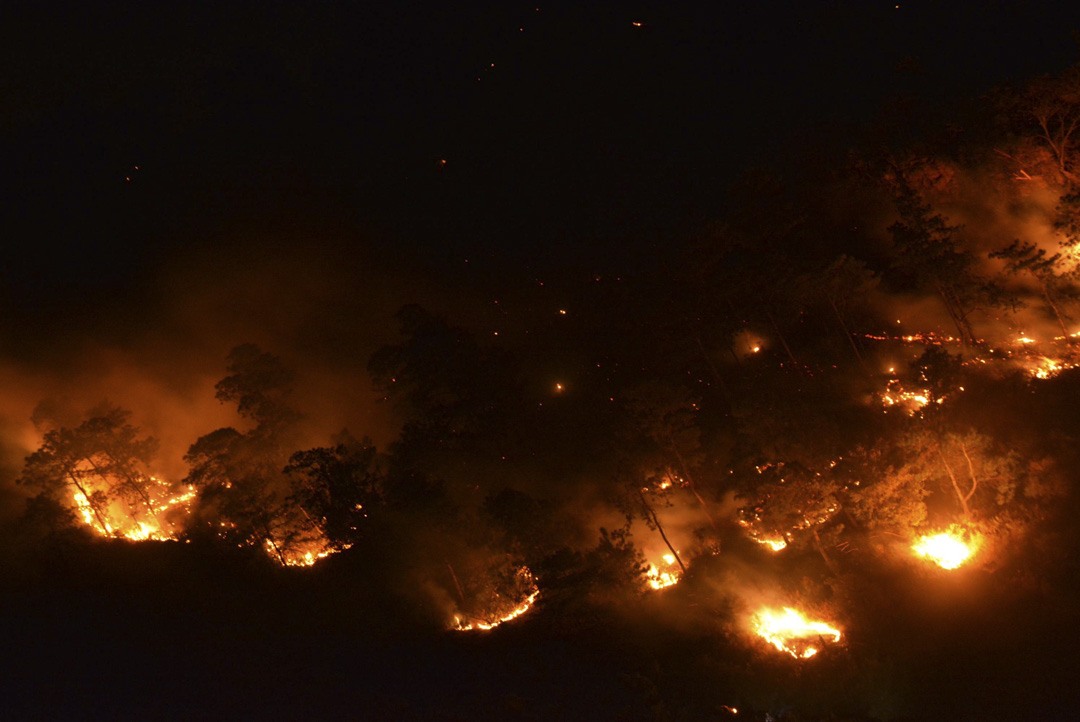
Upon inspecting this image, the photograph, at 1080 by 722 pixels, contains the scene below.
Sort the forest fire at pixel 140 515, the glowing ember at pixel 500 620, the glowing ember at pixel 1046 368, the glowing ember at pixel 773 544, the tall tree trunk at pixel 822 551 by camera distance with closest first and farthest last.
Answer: the tall tree trunk at pixel 822 551, the glowing ember at pixel 1046 368, the glowing ember at pixel 773 544, the glowing ember at pixel 500 620, the forest fire at pixel 140 515

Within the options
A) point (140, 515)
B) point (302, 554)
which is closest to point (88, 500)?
point (140, 515)

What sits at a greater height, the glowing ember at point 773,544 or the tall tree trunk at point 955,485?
the tall tree trunk at point 955,485

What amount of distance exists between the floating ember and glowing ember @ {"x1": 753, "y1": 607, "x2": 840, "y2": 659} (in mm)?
3450

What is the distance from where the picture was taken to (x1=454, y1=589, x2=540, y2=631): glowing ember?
20803 millimetres

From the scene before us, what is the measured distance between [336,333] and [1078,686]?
125 feet

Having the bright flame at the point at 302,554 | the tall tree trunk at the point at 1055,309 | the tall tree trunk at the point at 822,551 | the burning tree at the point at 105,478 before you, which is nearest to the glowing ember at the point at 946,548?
the tall tree trunk at the point at 822,551

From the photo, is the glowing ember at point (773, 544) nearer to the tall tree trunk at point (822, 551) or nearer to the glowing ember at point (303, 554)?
the tall tree trunk at point (822, 551)

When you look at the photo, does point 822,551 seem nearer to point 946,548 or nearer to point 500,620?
point 946,548

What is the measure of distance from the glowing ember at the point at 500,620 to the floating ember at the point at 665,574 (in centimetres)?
402

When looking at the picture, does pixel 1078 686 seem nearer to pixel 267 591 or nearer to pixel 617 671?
pixel 617 671

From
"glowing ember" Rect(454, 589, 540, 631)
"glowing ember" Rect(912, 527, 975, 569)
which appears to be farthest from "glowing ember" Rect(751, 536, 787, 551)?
"glowing ember" Rect(454, 589, 540, 631)

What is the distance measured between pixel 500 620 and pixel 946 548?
45.3ft

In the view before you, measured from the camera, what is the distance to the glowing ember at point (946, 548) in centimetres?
1487

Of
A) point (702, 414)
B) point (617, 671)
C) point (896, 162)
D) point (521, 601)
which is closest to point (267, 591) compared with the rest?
point (521, 601)
